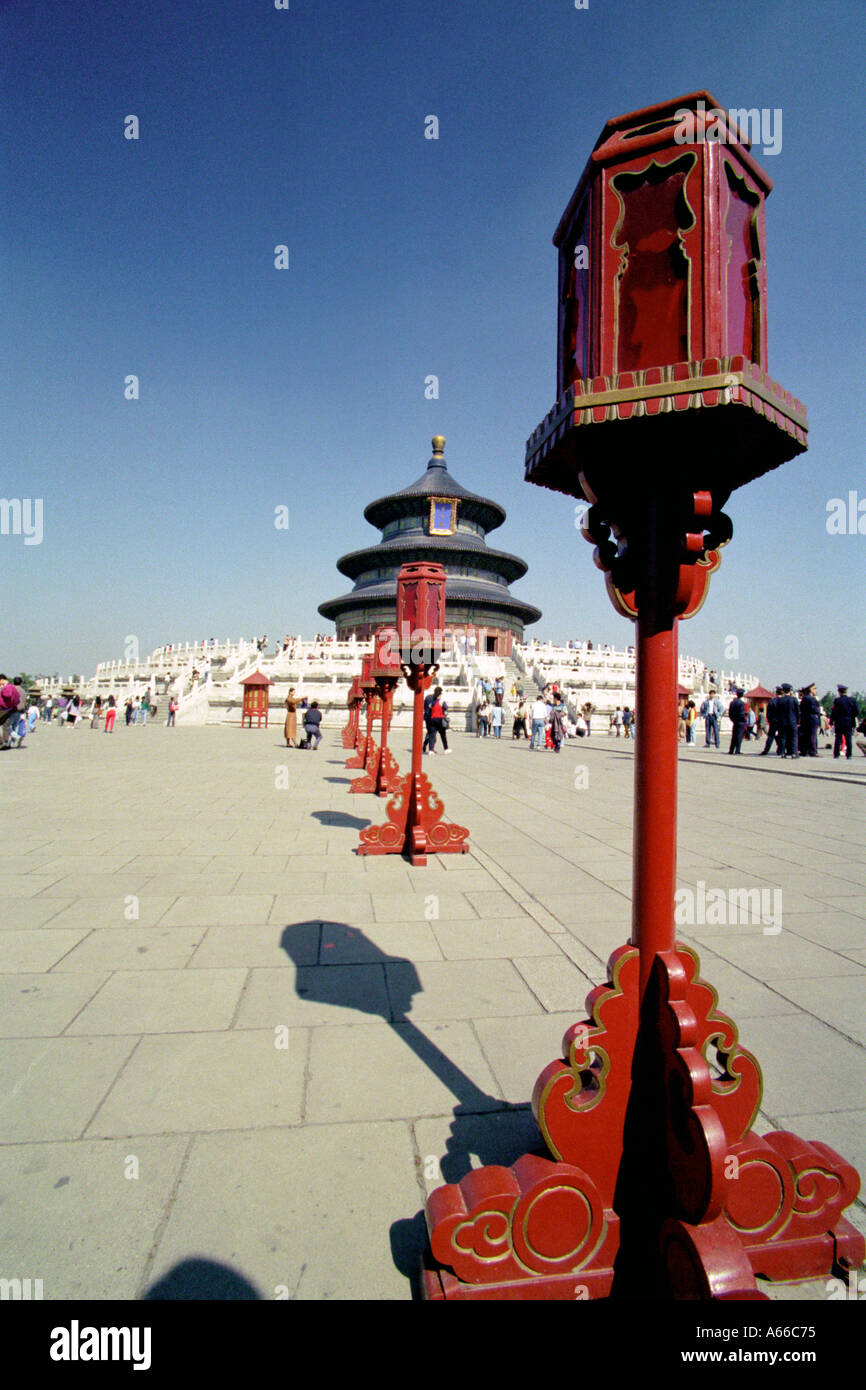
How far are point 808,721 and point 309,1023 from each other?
17377 millimetres

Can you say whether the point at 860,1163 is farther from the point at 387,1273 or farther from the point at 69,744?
the point at 69,744

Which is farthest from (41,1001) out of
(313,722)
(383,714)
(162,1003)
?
(313,722)

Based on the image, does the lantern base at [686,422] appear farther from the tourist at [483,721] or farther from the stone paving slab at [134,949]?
the tourist at [483,721]

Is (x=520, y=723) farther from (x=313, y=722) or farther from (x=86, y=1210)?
(x=86, y=1210)

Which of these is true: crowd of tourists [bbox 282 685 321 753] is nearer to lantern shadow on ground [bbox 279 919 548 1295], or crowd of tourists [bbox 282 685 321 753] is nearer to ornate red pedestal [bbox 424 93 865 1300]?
lantern shadow on ground [bbox 279 919 548 1295]

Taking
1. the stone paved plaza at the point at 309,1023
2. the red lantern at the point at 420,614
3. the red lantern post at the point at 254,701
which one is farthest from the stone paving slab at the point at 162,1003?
the red lantern post at the point at 254,701

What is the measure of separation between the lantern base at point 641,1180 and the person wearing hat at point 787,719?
16.0 meters

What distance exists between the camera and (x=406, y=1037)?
9.30 feet

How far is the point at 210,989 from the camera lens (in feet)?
10.8

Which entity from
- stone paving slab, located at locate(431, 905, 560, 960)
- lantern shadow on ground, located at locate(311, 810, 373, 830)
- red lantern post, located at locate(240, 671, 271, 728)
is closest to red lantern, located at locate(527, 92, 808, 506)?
stone paving slab, located at locate(431, 905, 560, 960)

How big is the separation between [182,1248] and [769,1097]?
6.50ft

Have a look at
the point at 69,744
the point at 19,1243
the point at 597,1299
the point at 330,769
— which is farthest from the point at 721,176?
the point at 69,744

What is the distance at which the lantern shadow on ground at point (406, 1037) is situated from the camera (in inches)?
78.9

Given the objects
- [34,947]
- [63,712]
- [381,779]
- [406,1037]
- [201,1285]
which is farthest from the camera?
[63,712]
